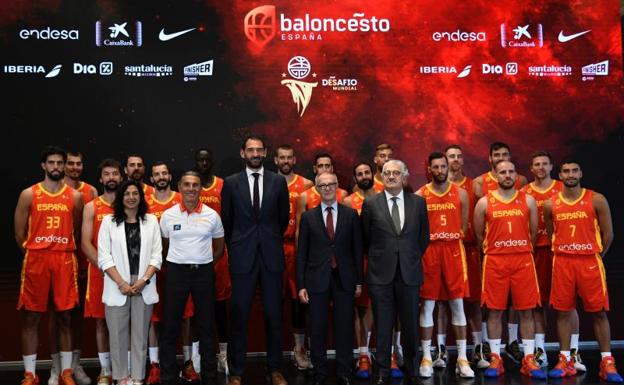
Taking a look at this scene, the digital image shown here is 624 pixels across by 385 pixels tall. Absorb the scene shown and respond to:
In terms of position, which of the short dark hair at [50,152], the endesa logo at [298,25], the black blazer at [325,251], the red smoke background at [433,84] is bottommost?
the black blazer at [325,251]

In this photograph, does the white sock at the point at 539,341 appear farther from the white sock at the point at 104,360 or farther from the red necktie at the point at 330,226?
the white sock at the point at 104,360

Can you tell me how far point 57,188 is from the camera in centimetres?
549

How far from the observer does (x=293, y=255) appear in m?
6.01

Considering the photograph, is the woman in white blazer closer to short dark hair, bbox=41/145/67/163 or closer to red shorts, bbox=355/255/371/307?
short dark hair, bbox=41/145/67/163

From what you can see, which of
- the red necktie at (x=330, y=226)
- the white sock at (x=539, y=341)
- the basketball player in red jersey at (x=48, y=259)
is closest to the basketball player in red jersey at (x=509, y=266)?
the white sock at (x=539, y=341)

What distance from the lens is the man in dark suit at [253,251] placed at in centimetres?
498

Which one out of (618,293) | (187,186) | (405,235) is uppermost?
(187,186)

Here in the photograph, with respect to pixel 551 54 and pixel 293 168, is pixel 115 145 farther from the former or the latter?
pixel 551 54

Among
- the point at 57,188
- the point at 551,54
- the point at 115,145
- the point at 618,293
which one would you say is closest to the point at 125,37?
the point at 115,145

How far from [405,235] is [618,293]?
10.6 ft

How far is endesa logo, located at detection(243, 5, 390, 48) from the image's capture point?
666 cm

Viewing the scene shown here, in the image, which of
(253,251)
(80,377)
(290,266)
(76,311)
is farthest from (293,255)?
(80,377)

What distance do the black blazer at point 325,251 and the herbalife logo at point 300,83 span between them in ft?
6.31

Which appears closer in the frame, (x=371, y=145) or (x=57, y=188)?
(x=57, y=188)
